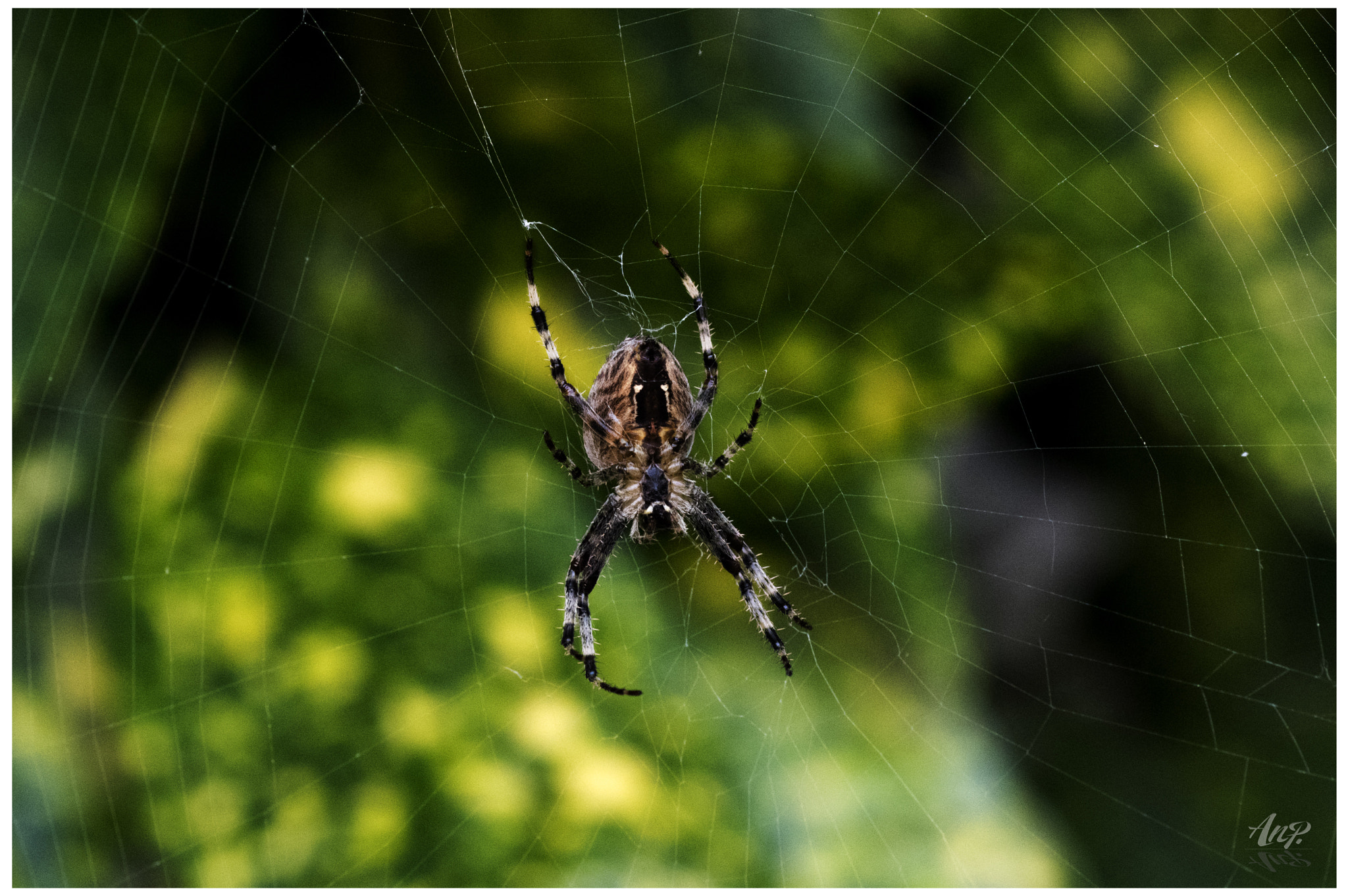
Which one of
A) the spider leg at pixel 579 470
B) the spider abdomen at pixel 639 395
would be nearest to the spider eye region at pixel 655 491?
the spider leg at pixel 579 470

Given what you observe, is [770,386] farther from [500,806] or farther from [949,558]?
[500,806]

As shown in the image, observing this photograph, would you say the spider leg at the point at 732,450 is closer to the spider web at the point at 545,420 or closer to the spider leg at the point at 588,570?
the spider web at the point at 545,420

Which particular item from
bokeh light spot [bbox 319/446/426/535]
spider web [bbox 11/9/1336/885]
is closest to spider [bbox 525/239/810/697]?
spider web [bbox 11/9/1336/885]

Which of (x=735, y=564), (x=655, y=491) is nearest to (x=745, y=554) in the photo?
(x=735, y=564)

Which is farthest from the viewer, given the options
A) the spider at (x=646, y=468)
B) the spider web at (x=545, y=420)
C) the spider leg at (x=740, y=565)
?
the spider leg at (x=740, y=565)

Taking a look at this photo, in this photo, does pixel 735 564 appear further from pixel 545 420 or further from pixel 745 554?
pixel 545 420

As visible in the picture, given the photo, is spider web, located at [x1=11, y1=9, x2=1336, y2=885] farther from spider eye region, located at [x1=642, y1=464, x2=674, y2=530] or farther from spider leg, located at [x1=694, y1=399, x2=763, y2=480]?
spider eye region, located at [x1=642, y1=464, x2=674, y2=530]

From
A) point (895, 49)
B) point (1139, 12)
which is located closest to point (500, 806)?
point (895, 49)
